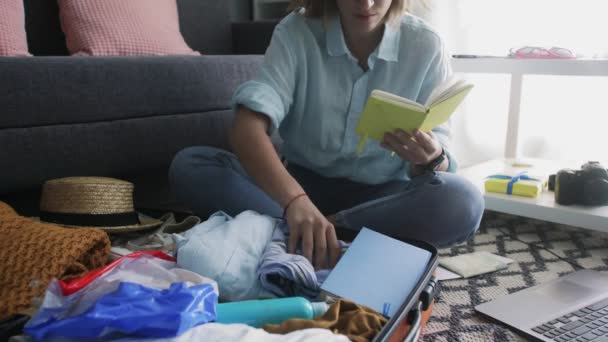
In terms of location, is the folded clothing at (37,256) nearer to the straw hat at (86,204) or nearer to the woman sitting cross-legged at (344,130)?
the straw hat at (86,204)

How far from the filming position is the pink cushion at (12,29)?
1217 mm

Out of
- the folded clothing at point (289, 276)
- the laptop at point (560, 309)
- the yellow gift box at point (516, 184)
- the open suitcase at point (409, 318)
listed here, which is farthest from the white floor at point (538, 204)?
the folded clothing at point (289, 276)

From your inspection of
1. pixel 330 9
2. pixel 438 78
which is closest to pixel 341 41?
pixel 330 9

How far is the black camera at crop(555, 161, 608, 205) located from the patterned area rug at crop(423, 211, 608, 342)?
0.11 metres

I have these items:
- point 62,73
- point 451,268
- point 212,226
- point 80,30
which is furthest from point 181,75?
point 451,268

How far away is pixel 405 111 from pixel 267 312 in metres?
0.34

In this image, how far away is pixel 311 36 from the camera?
0.98m

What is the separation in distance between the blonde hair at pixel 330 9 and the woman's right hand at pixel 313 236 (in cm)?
43

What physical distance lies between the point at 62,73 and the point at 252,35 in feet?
2.86

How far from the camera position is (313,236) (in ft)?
2.37

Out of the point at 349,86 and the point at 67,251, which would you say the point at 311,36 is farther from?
the point at 67,251

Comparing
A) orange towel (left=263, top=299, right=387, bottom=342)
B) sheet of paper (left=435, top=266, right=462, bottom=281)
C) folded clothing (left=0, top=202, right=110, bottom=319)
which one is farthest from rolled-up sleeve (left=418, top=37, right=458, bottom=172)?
folded clothing (left=0, top=202, right=110, bottom=319)

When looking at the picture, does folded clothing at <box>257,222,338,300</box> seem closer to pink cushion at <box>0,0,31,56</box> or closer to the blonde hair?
the blonde hair

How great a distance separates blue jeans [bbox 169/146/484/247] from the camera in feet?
2.87
